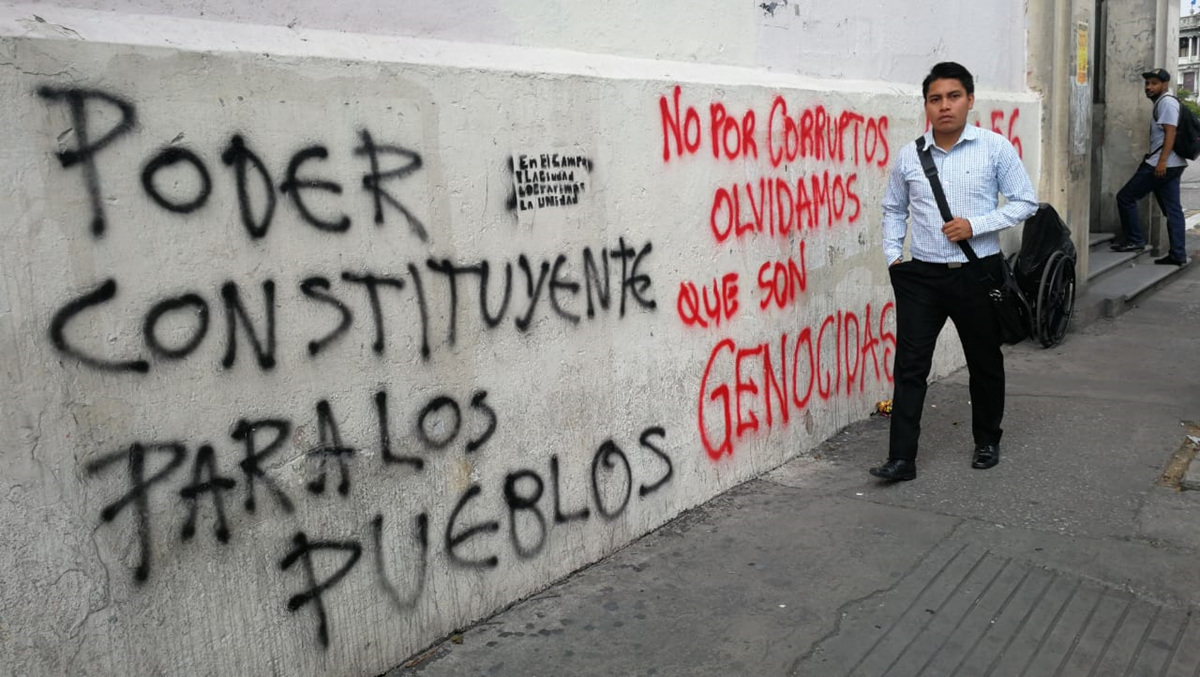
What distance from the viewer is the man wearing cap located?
1062cm

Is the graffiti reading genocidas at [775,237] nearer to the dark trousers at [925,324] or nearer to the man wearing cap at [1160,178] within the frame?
the dark trousers at [925,324]

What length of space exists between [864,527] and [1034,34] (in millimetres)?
5493

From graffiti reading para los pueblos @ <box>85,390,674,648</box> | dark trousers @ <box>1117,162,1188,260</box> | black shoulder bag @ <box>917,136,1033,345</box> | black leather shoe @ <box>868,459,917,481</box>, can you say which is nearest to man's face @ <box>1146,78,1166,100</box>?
dark trousers @ <box>1117,162,1188,260</box>

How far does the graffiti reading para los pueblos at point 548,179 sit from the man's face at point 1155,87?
9019 mm

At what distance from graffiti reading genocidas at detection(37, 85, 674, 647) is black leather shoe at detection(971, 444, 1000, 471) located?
214 cm

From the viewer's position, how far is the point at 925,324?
16.1 ft

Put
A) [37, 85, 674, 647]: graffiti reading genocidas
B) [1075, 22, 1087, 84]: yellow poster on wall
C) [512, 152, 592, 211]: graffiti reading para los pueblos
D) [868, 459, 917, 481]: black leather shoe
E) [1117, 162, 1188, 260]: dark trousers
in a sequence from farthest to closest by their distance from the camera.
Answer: [1117, 162, 1188, 260]: dark trousers → [1075, 22, 1087, 84]: yellow poster on wall → [868, 459, 917, 481]: black leather shoe → [512, 152, 592, 211]: graffiti reading para los pueblos → [37, 85, 674, 647]: graffiti reading genocidas

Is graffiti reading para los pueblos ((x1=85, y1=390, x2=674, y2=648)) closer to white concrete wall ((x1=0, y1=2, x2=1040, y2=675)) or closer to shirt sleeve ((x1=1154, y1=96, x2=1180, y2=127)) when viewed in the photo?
white concrete wall ((x1=0, y1=2, x2=1040, y2=675))

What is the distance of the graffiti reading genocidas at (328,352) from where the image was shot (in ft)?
8.54

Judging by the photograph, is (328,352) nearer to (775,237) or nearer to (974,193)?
(775,237)

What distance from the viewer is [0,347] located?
93.6 inches

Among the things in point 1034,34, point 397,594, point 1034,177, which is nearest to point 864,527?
point 397,594

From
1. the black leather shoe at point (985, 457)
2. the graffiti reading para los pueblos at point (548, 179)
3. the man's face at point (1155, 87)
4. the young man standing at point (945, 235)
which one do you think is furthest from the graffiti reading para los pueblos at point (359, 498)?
the man's face at point (1155, 87)

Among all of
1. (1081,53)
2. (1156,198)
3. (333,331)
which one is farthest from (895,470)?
(1156,198)
